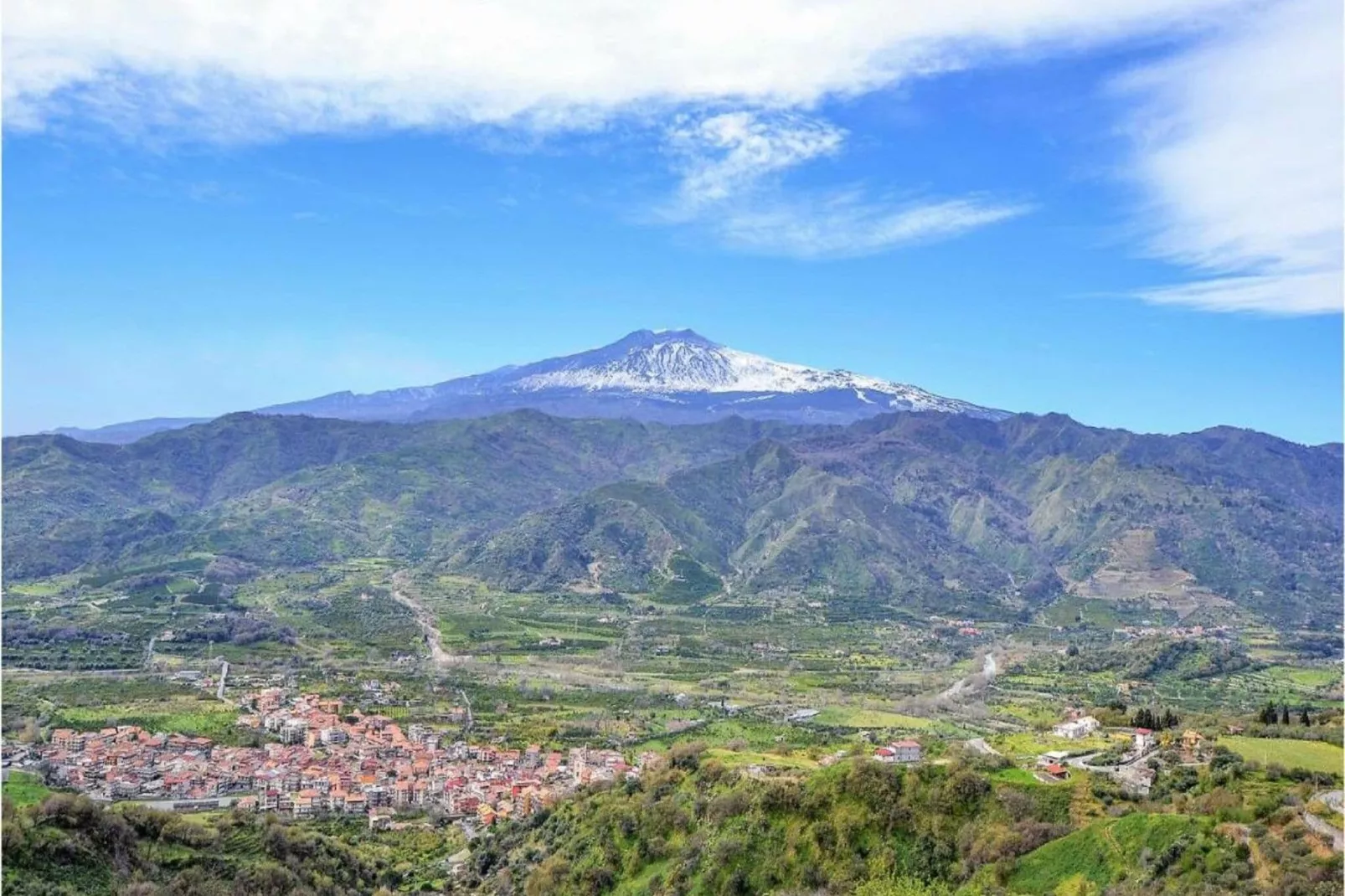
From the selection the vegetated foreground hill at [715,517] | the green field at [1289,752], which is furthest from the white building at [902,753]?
the vegetated foreground hill at [715,517]

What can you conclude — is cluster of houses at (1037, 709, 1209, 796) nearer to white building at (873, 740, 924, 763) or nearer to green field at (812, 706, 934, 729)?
white building at (873, 740, 924, 763)

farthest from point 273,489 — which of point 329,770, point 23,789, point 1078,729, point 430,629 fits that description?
point 1078,729

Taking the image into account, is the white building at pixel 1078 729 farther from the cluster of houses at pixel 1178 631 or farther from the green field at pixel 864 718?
the cluster of houses at pixel 1178 631

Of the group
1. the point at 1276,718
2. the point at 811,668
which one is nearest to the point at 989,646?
the point at 811,668

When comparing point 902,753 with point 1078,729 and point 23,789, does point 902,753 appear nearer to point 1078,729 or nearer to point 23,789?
point 1078,729

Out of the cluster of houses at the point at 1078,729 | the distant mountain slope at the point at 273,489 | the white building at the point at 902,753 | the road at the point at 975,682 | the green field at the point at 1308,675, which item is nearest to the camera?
the white building at the point at 902,753

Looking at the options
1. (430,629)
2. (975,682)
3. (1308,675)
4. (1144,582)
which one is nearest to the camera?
(975,682)
